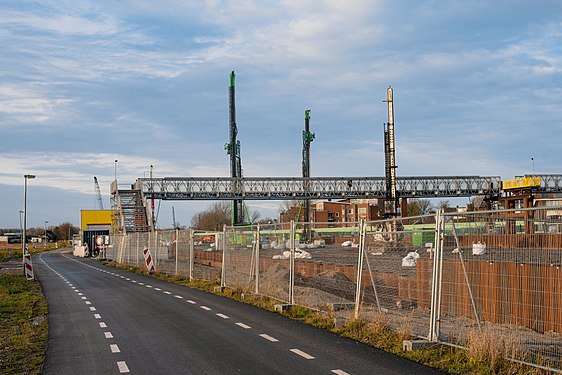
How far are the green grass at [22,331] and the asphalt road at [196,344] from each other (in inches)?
9.9

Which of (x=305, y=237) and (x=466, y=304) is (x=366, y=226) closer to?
(x=466, y=304)

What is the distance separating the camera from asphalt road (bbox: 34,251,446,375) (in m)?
9.70

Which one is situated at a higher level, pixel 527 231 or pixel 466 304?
pixel 527 231

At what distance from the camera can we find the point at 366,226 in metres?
13.3

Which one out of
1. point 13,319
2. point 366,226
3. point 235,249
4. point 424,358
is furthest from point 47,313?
point 424,358

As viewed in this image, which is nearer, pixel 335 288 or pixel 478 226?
pixel 478 226

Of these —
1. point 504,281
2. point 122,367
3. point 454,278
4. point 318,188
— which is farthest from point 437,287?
point 318,188

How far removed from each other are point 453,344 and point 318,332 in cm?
346

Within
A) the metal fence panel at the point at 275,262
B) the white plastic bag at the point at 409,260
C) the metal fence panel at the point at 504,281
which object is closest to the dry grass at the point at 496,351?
the metal fence panel at the point at 504,281

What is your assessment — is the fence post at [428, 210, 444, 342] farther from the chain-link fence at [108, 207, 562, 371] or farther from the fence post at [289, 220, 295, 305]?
the fence post at [289, 220, 295, 305]

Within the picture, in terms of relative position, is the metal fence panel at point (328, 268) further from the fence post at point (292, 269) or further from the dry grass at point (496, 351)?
the dry grass at point (496, 351)

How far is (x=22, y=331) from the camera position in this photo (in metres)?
14.1

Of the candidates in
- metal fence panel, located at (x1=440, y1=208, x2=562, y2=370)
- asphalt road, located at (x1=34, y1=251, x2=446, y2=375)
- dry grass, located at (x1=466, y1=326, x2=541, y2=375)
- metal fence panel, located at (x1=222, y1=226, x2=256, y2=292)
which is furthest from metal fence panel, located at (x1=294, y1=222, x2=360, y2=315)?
dry grass, located at (x1=466, y1=326, x2=541, y2=375)

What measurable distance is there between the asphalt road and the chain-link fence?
1144 mm
